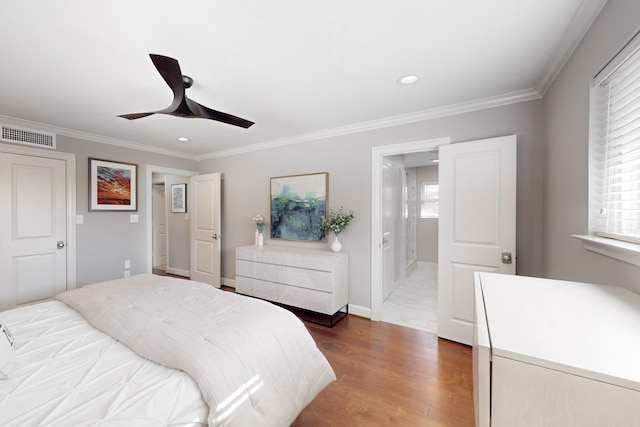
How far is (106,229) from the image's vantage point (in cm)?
362

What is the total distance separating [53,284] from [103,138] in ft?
6.59

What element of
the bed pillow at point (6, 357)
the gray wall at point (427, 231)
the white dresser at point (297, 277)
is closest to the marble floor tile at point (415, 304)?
the white dresser at point (297, 277)

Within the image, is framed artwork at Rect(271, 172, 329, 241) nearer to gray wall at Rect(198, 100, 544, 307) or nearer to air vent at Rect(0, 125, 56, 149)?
gray wall at Rect(198, 100, 544, 307)

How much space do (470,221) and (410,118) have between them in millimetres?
1269

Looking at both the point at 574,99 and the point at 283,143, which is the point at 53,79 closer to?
the point at 283,143

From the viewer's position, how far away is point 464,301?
247cm

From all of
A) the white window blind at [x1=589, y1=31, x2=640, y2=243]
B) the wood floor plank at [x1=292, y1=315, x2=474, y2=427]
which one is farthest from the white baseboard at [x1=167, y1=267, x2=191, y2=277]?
the white window blind at [x1=589, y1=31, x2=640, y2=243]

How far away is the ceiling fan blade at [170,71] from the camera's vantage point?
1.43m

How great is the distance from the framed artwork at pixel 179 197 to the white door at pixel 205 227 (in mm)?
683

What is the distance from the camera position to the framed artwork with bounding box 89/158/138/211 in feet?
11.4

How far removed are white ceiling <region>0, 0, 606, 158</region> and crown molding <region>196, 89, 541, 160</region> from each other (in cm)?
2

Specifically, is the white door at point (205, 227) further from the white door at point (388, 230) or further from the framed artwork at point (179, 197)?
the white door at point (388, 230)

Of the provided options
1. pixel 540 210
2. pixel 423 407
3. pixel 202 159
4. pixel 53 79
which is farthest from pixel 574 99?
pixel 202 159

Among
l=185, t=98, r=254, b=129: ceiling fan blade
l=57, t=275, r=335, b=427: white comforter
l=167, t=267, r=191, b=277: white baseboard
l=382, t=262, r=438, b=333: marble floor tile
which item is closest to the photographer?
l=57, t=275, r=335, b=427: white comforter
